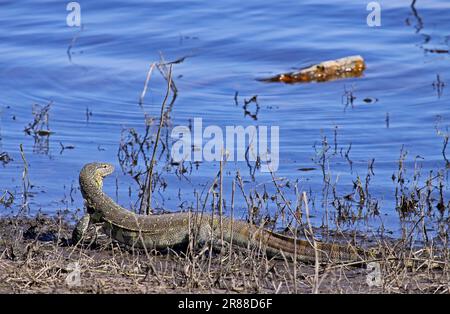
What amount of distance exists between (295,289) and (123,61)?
11907 millimetres

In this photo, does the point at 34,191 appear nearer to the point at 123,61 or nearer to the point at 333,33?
the point at 123,61

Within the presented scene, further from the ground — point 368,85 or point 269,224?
point 368,85

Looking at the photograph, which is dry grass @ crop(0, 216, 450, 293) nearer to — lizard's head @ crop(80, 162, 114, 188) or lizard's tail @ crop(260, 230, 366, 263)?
lizard's tail @ crop(260, 230, 366, 263)

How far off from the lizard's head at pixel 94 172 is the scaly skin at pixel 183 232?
17 cm

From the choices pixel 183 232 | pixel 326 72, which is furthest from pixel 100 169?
pixel 326 72

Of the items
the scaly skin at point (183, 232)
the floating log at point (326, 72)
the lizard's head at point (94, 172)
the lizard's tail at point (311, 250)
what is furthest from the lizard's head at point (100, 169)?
the floating log at point (326, 72)

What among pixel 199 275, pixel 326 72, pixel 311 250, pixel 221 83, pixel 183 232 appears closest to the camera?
pixel 199 275

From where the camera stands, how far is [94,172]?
9.32m

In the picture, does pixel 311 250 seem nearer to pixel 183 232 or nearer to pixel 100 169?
pixel 183 232

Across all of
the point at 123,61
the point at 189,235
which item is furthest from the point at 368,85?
the point at 189,235

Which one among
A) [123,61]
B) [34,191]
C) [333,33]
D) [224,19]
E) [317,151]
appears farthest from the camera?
[224,19]

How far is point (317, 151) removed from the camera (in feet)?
41.9

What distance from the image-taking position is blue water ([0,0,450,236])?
474 inches

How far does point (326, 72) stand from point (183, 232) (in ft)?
28.6
